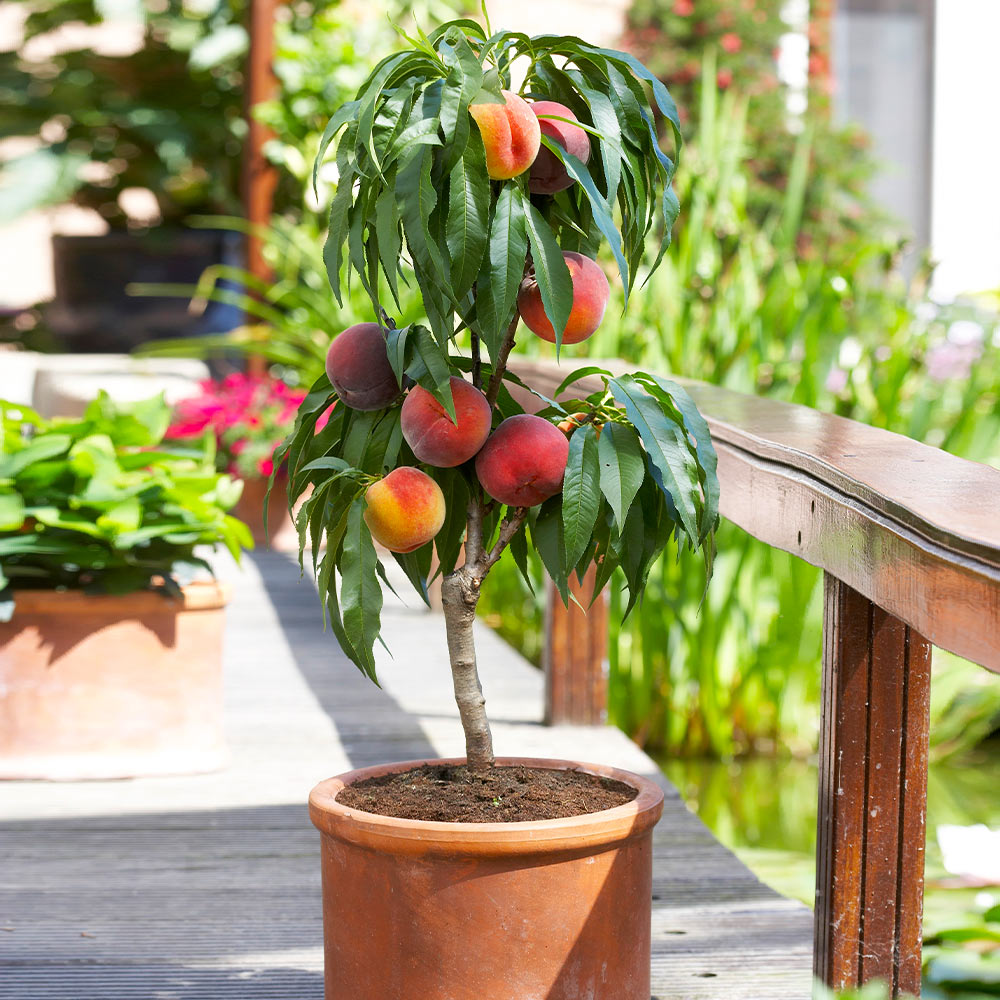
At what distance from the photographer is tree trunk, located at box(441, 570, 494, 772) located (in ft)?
3.77

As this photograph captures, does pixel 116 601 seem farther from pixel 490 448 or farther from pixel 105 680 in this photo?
pixel 490 448

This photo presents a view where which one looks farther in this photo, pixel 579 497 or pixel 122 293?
pixel 122 293

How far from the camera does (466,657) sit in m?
1.17

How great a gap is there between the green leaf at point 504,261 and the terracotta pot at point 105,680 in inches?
47.4

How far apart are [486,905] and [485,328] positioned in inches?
18.1

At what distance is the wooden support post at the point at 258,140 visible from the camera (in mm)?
5289

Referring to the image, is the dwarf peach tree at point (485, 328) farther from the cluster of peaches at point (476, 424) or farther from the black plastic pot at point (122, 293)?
the black plastic pot at point (122, 293)

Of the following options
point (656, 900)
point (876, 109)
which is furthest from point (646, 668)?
point (876, 109)

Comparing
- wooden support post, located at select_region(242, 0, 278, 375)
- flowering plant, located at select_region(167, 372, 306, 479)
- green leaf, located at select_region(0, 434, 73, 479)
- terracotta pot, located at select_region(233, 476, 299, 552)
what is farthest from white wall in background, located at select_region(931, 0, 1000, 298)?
green leaf, located at select_region(0, 434, 73, 479)

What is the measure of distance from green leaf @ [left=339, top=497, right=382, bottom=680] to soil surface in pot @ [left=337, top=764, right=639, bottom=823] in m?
0.15

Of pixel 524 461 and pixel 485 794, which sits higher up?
pixel 524 461

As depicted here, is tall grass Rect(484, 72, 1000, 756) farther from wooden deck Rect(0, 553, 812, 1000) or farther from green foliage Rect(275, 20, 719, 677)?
green foliage Rect(275, 20, 719, 677)

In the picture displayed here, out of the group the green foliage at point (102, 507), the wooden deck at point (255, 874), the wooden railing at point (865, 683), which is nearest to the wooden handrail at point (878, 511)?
the wooden railing at point (865, 683)

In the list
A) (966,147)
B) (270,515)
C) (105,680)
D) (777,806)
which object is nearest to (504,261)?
(105,680)
